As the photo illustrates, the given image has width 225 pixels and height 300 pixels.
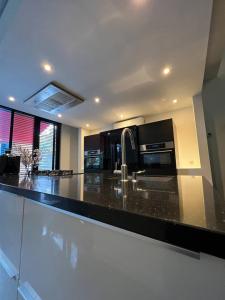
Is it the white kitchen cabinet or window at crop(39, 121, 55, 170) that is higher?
window at crop(39, 121, 55, 170)

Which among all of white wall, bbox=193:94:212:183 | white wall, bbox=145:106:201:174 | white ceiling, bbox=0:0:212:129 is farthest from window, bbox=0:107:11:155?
white wall, bbox=193:94:212:183

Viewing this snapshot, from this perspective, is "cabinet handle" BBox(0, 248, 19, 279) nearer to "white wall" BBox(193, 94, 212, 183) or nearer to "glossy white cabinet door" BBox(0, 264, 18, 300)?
"glossy white cabinet door" BBox(0, 264, 18, 300)

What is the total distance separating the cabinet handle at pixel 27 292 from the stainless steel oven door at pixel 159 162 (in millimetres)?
2614

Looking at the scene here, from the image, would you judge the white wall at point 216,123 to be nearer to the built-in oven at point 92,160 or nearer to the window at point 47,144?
the built-in oven at point 92,160

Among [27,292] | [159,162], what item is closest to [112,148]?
[159,162]

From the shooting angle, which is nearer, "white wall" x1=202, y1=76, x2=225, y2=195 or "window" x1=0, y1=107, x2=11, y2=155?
"white wall" x1=202, y1=76, x2=225, y2=195

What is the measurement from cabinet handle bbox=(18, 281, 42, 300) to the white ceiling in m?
1.75

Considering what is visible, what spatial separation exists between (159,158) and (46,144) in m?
2.91

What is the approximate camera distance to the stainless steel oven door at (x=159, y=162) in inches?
112

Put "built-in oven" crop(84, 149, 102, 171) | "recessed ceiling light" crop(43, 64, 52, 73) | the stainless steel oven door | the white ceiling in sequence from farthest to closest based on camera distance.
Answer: "built-in oven" crop(84, 149, 102, 171)
the stainless steel oven door
"recessed ceiling light" crop(43, 64, 52, 73)
the white ceiling

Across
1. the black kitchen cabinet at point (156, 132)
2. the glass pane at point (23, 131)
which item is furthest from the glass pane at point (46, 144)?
the black kitchen cabinet at point (156, 132)

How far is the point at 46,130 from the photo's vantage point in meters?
4.12

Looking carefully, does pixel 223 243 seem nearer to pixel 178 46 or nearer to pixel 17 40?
pixel 178 46

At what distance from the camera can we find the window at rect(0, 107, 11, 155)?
3.21 metres
